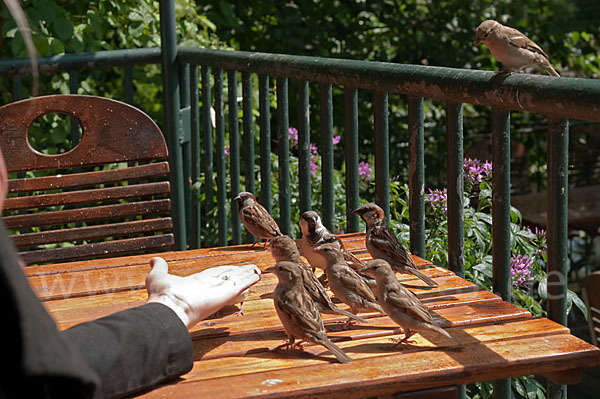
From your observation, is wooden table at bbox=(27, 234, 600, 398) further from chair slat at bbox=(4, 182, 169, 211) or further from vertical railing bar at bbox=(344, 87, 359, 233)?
chair slat at bbox=(4, 182, 169, 211)

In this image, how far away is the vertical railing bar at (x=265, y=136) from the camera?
11.8 ft

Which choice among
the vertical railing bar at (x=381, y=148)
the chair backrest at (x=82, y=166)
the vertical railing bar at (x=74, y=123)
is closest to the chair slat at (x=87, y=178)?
the chair backrest at (x=82, y=166)

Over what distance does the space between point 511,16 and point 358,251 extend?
599cm

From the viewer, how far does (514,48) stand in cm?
298

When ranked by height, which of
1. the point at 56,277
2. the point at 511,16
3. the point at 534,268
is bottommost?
the point at 534,268

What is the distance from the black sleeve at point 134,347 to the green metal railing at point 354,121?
0.88m

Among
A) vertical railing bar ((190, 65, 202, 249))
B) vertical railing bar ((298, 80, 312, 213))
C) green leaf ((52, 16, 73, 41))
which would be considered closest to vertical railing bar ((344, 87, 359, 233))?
vertical railing bar ((298, 80, 312, 213))

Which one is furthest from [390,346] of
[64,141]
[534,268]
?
[64,141]

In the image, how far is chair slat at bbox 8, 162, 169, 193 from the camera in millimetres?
3641

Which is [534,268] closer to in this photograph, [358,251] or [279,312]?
[358,251]

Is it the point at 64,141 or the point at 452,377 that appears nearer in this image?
the point at 452,377

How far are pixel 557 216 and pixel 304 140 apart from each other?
1473 millimetres

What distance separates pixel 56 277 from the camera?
264 centimetres

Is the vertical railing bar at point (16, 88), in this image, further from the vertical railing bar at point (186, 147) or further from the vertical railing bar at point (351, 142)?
the vertical railing bar at point (351, 142)
